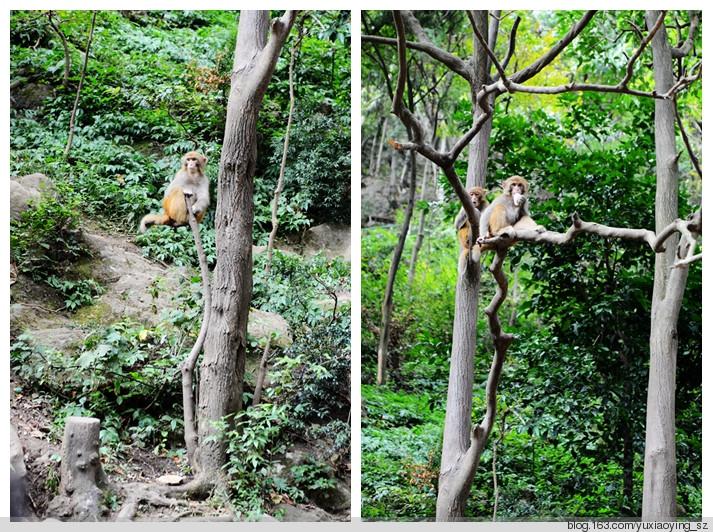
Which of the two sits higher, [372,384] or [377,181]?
[377,181]

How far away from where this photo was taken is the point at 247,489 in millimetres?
3289

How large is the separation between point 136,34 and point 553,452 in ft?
12.5

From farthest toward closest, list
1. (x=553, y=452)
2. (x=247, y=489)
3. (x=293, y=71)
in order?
(x=553, y=452) < (x=293, y=71) < (x=247, y=489)

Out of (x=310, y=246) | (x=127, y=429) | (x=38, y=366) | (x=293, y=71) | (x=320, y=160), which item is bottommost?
(x=127, y=429)

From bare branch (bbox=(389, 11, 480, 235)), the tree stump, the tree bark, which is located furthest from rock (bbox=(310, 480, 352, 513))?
bare branch (bbox=(389, 11, 480, 235))

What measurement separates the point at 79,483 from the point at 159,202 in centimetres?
155

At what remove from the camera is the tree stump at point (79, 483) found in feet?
9.91

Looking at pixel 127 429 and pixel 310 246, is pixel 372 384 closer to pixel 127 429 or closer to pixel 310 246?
pixel 310 246

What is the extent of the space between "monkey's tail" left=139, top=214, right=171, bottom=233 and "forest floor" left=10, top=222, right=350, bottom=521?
625mm

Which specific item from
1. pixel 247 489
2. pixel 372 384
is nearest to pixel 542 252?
pixel 372 384

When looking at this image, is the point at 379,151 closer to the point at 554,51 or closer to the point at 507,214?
Result: the point at 507,214

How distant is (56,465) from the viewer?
3.07 m

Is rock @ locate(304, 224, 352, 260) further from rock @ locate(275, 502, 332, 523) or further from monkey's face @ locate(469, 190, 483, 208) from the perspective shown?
rock @ locate(275, 502, 332, 523)

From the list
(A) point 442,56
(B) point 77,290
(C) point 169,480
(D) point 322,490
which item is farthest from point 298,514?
(A) point 442,56
